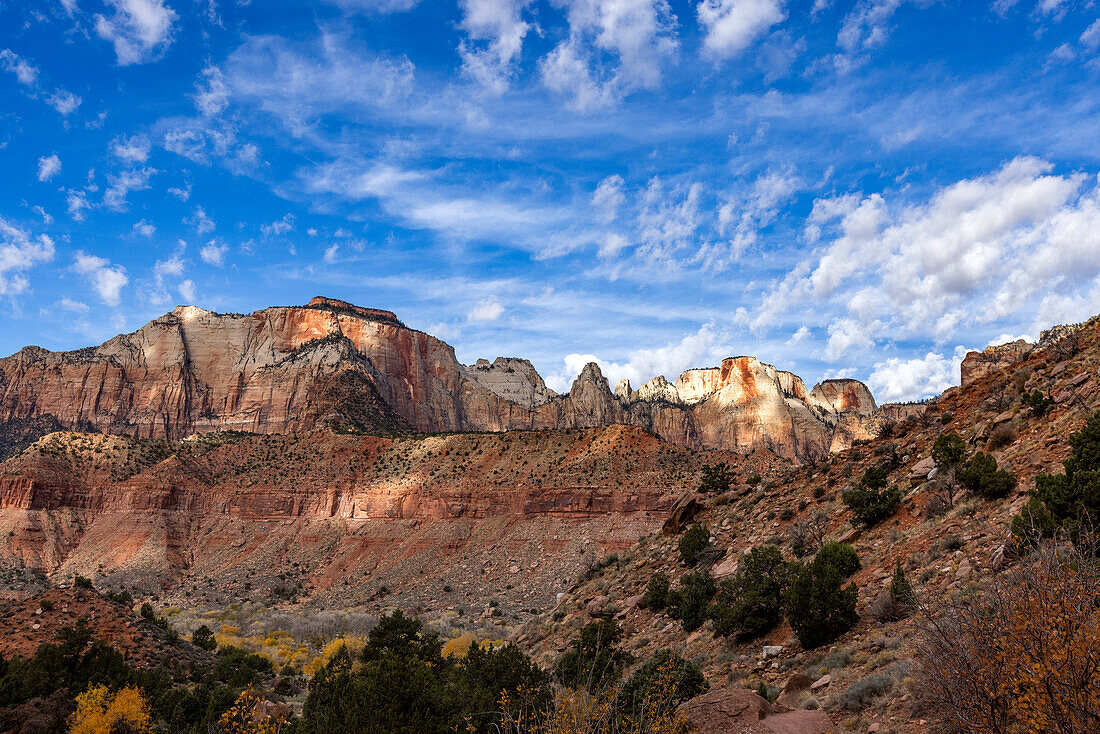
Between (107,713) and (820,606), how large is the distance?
70.1ft

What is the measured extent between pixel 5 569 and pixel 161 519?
1370cm

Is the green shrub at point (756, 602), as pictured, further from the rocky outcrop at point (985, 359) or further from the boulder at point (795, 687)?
the rocky outcrop at point (985, 359)

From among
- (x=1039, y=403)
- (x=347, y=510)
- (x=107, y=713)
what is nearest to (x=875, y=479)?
(x=1039, y=403)

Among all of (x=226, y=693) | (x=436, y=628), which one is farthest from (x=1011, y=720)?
(x=436, y=628)

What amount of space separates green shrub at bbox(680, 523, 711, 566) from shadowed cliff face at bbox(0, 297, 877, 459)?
2862 inches

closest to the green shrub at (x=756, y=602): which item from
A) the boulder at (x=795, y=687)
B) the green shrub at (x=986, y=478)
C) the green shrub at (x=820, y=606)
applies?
the green shrub at (x=820, y=606)

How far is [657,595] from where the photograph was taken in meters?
22.2

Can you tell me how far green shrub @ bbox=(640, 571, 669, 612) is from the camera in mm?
22016

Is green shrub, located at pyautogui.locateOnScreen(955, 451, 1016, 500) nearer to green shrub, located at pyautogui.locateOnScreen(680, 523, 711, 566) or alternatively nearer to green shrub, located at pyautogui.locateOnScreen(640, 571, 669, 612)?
green shrub, located at pyautogui.locateOnScreen(640, 571, 669, 612)

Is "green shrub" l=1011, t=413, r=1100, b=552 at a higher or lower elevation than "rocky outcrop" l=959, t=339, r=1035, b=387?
lower

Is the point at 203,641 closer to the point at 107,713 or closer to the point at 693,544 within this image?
the point at 107,713

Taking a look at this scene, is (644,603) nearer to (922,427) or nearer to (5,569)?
(922,427)

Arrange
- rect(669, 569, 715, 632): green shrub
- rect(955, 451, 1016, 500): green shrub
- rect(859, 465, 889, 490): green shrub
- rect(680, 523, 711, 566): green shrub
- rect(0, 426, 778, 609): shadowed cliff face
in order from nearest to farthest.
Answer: rect(955, 451, 1016, 500): green shrub
rect(669, 569, 715, 632): green shrub
rect(859, 465, 889, 490): green shrub
rect(680, 523, 711, 566): green shrub
rect(0, 426, 778, 609): shadowed cliff face

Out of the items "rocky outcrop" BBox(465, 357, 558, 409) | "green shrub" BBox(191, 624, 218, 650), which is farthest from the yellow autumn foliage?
"rocky outcrop" BBox(465, 357, 558, 409)
